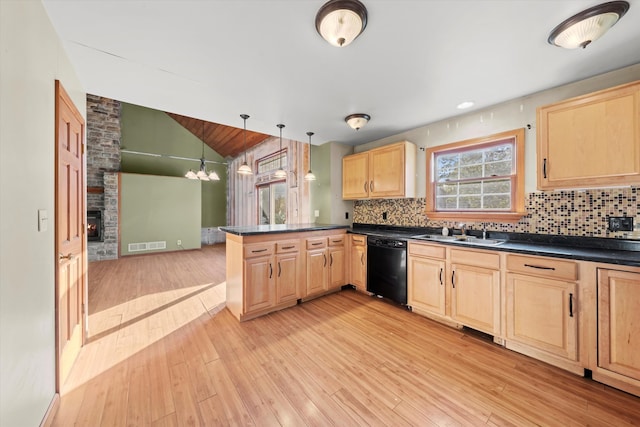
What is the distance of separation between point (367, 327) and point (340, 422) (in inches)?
46.6

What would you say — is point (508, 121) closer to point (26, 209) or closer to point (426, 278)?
point (426, 278)

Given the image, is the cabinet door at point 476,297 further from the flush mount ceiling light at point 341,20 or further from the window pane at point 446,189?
the flush mount ceiling light at point 341,20

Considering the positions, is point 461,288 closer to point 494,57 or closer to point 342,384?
point 342,384

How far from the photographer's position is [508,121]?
2.62 m

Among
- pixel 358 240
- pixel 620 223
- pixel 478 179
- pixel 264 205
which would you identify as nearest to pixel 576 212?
pixel 620 223

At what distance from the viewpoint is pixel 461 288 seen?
2.43 m

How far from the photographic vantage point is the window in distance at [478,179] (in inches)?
102

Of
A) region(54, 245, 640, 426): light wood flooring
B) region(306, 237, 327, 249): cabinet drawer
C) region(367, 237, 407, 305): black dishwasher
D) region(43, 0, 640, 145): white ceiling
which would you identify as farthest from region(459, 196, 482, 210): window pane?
region(306, 237, 327, 249): cabinet drawer

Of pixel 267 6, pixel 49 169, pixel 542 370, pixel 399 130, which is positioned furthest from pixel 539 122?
pixel 49 169

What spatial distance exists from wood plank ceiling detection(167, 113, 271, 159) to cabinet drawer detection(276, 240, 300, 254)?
3.92m

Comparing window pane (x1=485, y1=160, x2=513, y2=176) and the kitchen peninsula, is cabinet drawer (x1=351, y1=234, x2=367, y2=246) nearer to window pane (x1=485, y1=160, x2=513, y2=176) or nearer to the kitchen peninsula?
the kitchen peninsula

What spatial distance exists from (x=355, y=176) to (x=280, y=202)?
8.79 ft

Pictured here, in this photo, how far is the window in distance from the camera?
259 centimetres

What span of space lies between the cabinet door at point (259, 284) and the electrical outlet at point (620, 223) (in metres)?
3.25
